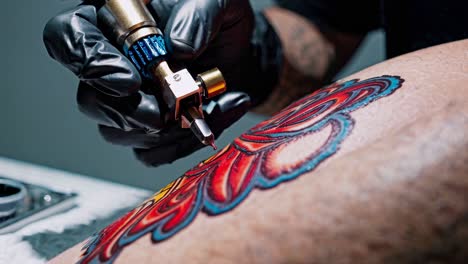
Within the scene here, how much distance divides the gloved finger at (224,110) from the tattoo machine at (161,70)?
0.20m

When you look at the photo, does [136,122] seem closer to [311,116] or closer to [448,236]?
[311,116]

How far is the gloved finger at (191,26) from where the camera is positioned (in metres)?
0.86

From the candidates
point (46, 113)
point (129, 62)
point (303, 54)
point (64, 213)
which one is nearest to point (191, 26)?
point (129, 62)

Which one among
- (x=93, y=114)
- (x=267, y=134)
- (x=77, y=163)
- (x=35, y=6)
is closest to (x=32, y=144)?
(x=77, y=163)

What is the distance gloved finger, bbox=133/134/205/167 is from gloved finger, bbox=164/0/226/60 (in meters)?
0.21

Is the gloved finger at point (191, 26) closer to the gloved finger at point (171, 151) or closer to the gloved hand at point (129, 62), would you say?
the gloved hand at point (129, 62)

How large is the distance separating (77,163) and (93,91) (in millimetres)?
937

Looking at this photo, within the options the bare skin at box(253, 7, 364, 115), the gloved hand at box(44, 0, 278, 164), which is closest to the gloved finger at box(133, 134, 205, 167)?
the gloved hand at box(44, 0, 278, 164)

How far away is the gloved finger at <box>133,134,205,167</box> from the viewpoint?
1.06 metres

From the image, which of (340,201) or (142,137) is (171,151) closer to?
(142,137)

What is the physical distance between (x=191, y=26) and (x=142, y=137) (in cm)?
24

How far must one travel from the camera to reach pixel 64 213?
1.13m

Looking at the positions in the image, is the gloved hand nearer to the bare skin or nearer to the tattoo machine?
the tattoo machine

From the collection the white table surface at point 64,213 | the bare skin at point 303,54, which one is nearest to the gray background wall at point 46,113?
the bare skin at point 303,54
